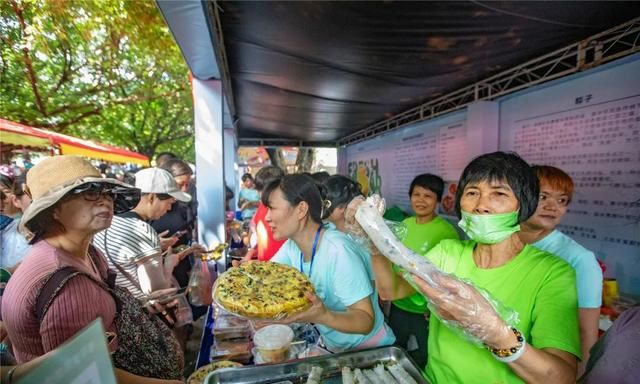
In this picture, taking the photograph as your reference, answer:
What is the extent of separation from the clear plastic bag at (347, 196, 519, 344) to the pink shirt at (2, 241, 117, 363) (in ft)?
3.91

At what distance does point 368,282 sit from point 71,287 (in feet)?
4.29

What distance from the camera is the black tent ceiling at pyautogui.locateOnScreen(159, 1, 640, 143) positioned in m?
2.48

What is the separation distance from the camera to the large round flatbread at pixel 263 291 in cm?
137

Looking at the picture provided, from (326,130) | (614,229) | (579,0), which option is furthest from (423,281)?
(326,130)

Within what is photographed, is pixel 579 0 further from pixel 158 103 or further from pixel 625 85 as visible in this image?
pixel 158 103

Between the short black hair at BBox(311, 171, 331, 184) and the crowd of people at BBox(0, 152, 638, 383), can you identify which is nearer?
the crowd of people at BBox(0, 152, 638, 383)

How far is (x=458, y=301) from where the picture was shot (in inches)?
37.2

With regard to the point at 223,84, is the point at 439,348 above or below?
below

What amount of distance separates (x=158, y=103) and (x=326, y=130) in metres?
8.53

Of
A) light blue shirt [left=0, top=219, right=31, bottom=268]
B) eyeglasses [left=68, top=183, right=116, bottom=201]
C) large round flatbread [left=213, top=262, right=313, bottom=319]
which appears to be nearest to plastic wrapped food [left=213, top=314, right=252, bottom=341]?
large round flatbread [left=213, top=262, right=313, bottom=319]

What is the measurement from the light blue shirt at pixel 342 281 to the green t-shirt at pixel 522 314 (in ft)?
1.38

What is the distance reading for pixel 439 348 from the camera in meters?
1.30

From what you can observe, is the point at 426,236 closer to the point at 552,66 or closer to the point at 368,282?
the point at 368,282

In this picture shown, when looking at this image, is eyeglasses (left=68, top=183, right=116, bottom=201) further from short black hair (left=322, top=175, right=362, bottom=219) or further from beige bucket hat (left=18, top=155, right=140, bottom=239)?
short black hair (left=322, top=175, right=362, bottom=219)
